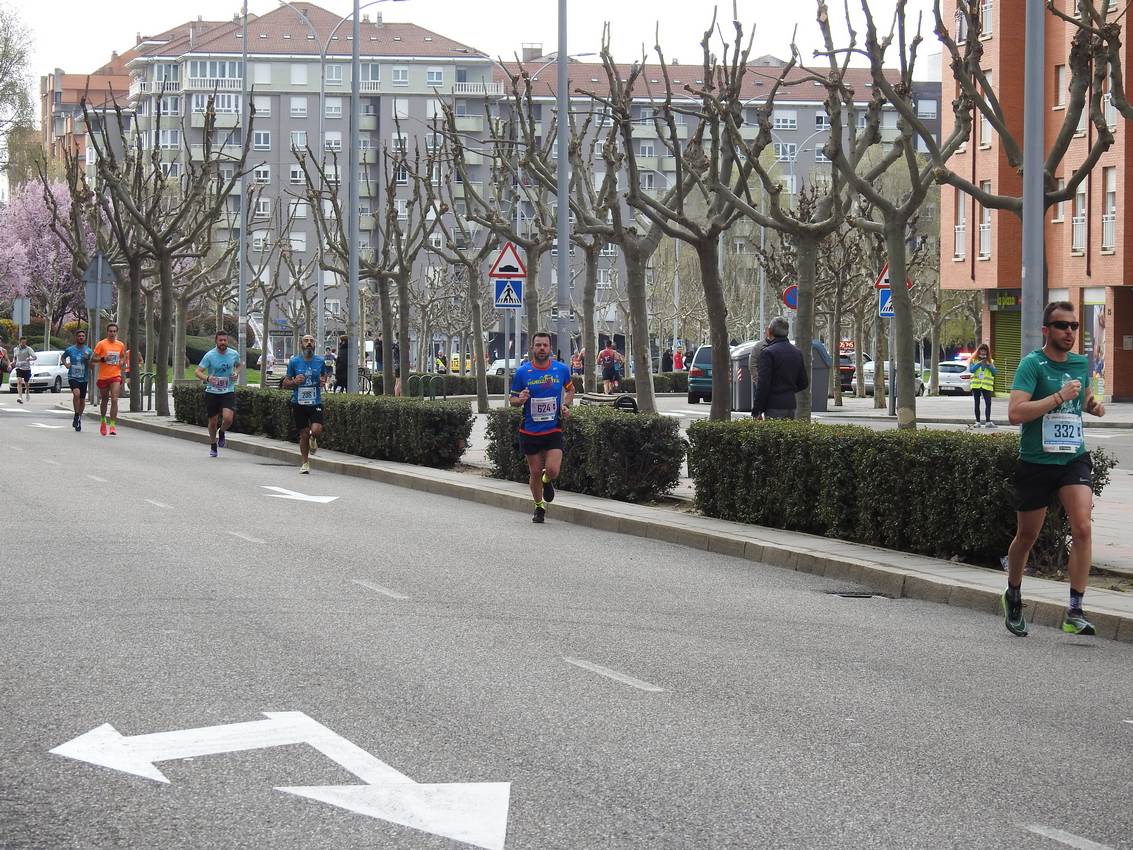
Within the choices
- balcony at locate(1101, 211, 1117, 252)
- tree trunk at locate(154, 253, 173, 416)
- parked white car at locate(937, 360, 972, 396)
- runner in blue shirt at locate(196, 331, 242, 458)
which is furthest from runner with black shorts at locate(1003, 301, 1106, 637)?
parked white car at locate(937, 360, 972, 396)

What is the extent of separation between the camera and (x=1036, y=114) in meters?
14.4

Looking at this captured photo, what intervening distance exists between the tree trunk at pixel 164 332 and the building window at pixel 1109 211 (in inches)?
974

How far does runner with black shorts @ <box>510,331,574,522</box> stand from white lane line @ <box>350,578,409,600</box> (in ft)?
17.5

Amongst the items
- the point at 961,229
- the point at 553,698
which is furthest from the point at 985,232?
the point at 553,698

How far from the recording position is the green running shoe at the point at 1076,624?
32.6 feet

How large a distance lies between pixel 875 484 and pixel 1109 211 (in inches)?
1532

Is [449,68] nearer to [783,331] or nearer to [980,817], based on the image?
[783,331]

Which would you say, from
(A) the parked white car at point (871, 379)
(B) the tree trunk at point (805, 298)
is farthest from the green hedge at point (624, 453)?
(A) the parked white car at point (871, 379)

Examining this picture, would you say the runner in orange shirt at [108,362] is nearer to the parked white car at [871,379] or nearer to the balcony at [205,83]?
the parked white car at [871,379]

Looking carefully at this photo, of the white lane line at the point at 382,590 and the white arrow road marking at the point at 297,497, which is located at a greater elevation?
the white lane line at the point at 382,590

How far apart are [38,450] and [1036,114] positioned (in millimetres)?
17483

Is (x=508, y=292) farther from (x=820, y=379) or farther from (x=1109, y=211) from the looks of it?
(x=1109, y=211)

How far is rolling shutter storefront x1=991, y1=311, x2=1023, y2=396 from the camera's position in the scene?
185ft

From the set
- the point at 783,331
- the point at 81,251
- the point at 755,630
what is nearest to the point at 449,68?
the point at 81,251
